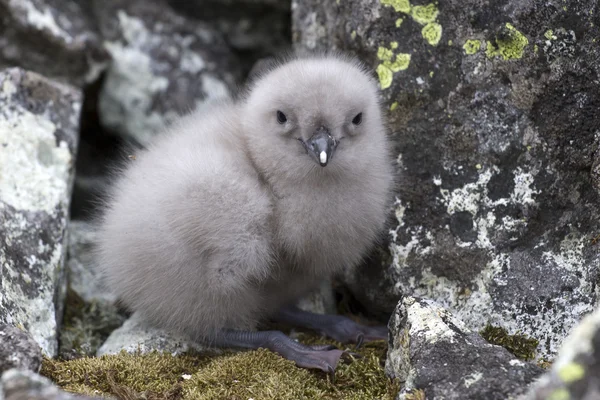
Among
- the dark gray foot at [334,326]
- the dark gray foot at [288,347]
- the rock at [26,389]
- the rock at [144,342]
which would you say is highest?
the dark gray foot at [334,326]

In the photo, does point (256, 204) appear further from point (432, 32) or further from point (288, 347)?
point (432, 32)

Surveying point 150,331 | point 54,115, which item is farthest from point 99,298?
point 54,115

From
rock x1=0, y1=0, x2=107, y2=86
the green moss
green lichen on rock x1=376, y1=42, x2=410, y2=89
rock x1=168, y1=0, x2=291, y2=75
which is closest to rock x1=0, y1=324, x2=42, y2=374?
the green moss

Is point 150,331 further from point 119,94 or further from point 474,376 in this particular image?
point 119,94

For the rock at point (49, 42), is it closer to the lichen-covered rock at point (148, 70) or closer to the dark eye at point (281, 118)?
the lichen-covered rock at point (148, 70)

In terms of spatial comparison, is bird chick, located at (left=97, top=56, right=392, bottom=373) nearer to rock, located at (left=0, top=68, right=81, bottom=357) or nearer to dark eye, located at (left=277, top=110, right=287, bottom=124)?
dark eye, located at (left=277, top=110, right=287, bottom=124)

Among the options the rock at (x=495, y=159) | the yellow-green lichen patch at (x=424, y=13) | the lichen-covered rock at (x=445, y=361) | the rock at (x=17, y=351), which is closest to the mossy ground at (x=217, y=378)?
the lichen-covered rock at (x=445, y=361)
